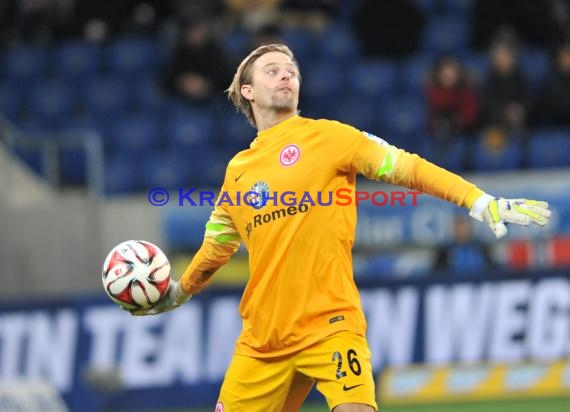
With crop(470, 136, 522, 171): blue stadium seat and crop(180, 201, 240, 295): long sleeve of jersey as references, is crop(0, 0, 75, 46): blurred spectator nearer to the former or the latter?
crop(470, 136, 522, 171): blue stadium seat

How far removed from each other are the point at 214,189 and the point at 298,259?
26.1 feet

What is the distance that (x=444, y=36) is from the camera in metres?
15.2

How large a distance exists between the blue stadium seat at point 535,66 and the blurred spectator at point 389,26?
1.27 meters

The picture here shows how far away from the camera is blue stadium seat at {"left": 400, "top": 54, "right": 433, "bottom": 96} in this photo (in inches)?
579

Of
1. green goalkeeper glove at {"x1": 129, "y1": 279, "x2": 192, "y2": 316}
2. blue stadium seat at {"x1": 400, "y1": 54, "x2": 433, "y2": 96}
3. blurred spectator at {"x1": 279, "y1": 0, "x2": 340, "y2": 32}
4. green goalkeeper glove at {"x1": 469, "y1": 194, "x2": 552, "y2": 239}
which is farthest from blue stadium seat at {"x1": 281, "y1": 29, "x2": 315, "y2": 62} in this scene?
green goalkeeper glove at {"x1": 469, "y1": 194, "x2": 552, "y2": 239}

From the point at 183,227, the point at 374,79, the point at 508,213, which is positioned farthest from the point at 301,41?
the point at 508,213

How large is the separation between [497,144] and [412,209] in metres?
1.20

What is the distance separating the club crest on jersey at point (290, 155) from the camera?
5867mm

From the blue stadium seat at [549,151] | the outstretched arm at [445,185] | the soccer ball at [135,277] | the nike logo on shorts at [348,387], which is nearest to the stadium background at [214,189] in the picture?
the blue stadium seat at [549,151]

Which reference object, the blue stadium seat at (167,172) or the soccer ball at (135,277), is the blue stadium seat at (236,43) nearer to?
the blue stadium seat at (167,172)

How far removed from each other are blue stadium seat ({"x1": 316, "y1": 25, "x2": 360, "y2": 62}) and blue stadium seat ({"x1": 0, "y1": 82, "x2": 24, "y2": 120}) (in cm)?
373

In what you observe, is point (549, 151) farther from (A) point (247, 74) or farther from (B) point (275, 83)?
(B) point (275, 83)

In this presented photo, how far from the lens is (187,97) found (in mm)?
14836

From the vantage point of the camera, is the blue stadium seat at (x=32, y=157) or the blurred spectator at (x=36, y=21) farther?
the blurred spectator at (x=36, y=21)
